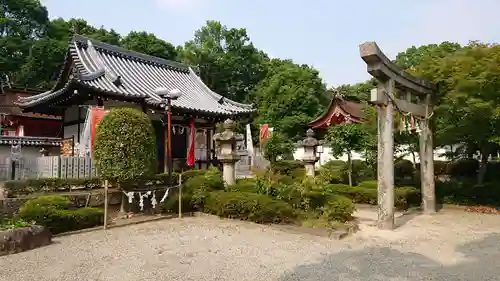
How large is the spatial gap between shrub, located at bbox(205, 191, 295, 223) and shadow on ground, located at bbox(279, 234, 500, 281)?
281 centimetres

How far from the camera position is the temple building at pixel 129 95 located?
16.0 metres

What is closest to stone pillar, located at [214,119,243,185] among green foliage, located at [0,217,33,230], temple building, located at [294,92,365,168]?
green foliage, located at [0,217,33,230]

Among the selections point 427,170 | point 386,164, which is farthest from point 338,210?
point 427,170

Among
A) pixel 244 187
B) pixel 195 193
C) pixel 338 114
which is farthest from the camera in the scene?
pixel 338 114

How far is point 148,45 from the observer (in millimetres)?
50938

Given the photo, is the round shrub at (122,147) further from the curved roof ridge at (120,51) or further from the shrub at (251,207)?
the curved roof ridge at (120,51)

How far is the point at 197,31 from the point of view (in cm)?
5244

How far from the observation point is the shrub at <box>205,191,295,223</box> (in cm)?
981

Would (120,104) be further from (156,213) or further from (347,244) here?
(347,244)

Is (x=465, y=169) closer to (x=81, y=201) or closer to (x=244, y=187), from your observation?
(x=244, y=187)

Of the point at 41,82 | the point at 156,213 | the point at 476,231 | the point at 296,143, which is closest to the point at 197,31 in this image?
the point at 41,82

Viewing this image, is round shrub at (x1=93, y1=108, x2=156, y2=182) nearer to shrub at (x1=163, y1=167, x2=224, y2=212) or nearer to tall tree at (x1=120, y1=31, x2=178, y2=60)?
shrub at (x1=163, y1=167, x2=224, y2=212)

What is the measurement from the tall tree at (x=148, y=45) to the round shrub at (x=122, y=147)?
41704mm

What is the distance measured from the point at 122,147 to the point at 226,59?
38.0 metres
